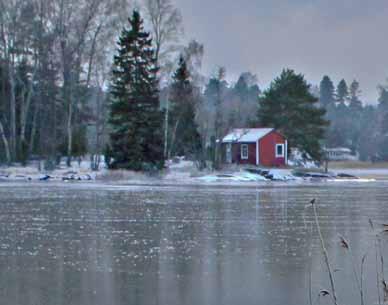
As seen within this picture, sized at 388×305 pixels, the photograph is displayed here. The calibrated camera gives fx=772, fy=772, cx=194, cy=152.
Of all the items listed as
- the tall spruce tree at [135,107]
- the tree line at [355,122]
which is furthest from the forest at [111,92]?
the tree line at [355,122]

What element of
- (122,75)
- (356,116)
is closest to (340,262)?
(122,75)

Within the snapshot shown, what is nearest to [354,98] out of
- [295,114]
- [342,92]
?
[342,92]

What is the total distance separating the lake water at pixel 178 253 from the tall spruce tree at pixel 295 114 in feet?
135

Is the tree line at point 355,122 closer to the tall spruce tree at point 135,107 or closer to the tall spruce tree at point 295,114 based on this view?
the tall spruce tree at point 295,114

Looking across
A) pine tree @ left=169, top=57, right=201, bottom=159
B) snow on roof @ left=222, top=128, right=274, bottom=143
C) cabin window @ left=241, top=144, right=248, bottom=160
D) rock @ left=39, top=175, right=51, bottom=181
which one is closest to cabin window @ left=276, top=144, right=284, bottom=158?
snow on roof @ left=222, top=128, right=274, bottom=143

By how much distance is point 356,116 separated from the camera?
163125 millimetres

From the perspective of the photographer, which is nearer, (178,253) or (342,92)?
(178,253)

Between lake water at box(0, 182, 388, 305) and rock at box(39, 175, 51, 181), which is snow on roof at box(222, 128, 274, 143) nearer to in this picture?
rock at box(39, 175, 51, 181)

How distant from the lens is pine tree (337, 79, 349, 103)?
174 meters

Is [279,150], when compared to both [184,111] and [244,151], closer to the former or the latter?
[244,151]

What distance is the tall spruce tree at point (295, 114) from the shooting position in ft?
239

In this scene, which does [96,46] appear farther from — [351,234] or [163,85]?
[351,234]

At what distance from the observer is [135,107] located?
58062 mm

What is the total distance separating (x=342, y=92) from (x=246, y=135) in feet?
355
